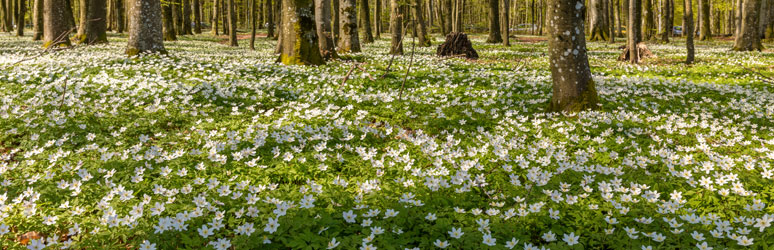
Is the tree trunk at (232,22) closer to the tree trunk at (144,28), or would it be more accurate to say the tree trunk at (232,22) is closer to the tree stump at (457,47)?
the tree trunk at (144,28)

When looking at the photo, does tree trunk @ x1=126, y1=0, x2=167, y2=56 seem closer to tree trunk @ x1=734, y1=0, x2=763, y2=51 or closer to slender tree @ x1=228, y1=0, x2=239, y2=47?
slender tree @ x1=228, y1=0, x2=239, y2=47

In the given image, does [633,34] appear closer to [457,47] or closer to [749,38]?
[457,47]

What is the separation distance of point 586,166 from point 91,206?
538 centimetres

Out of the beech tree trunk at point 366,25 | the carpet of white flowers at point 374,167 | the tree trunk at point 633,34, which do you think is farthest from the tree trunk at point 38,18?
the tree trunk at point 633,34

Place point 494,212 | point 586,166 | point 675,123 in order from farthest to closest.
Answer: point 675,123 → point 586,166 → point 494,212

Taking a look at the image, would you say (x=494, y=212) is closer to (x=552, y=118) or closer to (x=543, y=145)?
(x=543, y=145)

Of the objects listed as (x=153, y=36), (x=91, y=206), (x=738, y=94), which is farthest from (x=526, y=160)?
(x=153, y=36)

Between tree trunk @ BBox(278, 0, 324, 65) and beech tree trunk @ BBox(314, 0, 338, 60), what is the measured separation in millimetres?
1891

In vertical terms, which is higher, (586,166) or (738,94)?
(738,94)

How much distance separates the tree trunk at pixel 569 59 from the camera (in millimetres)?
7066

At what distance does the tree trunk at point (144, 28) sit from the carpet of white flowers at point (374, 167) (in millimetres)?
4028

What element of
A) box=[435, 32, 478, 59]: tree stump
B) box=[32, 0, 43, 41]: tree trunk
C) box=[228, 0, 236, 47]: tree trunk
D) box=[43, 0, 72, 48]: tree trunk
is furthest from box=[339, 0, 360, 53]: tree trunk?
box=[32, 0, 43, 41]: tree trunk

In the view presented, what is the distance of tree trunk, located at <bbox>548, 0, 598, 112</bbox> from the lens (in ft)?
23.2

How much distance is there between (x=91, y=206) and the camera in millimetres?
4234
